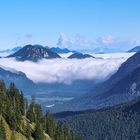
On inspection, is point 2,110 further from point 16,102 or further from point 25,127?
point 16,102

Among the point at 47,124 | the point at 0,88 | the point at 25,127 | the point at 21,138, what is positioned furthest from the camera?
the point at 47,124

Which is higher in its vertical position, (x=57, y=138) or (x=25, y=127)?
(x=25, y=127)

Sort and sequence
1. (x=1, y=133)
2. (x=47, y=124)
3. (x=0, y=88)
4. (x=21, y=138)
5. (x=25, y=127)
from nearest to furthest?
1. (x=1, y=133)
2. (x=21, y=138)
3. (x=25, y=127)
4. (x=0, y=88)
5. (x=47, y=124)

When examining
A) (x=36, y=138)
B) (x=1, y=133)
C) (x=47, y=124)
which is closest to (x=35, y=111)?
(x=47, y=124)

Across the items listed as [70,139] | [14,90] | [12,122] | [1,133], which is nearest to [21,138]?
[12,122]

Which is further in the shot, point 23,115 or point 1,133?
point 23,115

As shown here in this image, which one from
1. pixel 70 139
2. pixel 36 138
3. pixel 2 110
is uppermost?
pixel 2 110

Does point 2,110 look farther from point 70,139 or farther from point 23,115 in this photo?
point 70,139
